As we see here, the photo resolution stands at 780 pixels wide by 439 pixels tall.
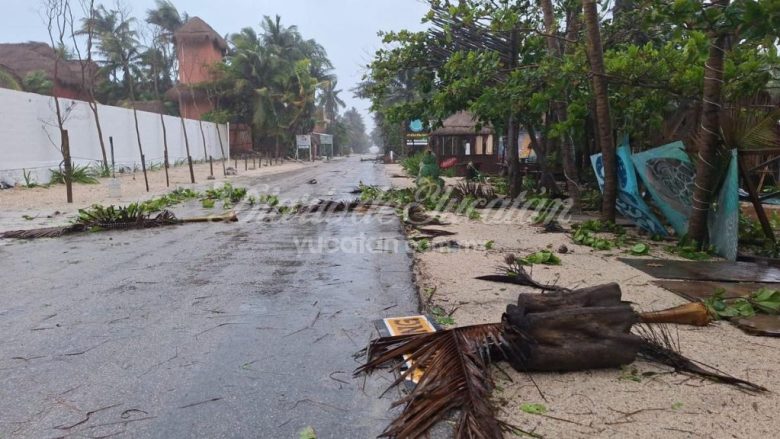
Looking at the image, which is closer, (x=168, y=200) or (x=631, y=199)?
(x=631, y=199)

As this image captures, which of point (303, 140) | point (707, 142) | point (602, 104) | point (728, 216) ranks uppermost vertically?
point (303, 140)

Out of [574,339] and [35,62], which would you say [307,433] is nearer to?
[574,339]

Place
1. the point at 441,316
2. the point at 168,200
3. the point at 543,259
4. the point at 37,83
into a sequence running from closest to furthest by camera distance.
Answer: the point at 441,316 < the point at 543,259 < the point at 168,200 < the point at 37,83

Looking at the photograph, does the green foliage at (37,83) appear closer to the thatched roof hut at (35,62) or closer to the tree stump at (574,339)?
the thatched roof hut at (35,62)

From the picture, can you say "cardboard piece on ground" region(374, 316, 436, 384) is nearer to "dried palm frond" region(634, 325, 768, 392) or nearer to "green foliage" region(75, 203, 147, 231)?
"dried palm frond" region(634, 325, 768, 392)

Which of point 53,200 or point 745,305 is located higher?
point 53,200

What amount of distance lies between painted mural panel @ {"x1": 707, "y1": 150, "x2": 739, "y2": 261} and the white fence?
19.5 m

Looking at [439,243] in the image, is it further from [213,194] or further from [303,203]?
[213,194]

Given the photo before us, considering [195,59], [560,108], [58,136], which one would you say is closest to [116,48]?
[195,59]

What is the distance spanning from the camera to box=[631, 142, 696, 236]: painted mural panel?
7730mm

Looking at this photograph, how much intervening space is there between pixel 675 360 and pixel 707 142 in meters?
→ 4.57

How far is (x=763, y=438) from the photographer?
257 cm

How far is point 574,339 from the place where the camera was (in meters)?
3.34

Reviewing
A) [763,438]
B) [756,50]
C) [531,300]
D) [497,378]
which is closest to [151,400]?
[497,378]
